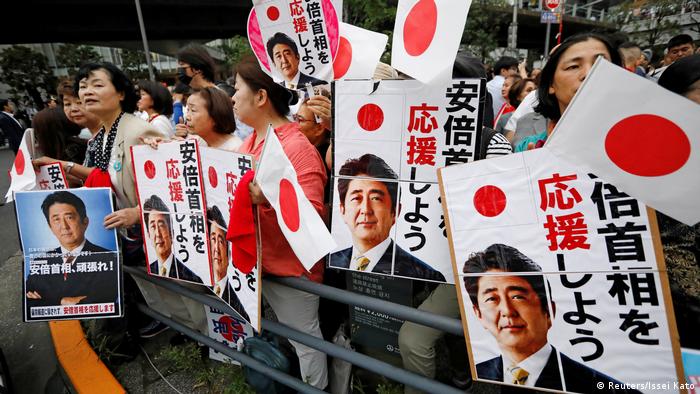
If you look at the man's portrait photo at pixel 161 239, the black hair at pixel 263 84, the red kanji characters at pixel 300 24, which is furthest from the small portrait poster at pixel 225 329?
the red kanji characters at pixel 300 24

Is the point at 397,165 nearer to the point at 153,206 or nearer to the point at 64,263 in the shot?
the point at 153,206

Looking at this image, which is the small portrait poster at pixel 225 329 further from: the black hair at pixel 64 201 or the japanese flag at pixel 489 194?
the japanese flag at pixel 489 194

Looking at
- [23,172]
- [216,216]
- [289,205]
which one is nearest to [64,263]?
[23,172]

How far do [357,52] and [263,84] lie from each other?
0.61 m

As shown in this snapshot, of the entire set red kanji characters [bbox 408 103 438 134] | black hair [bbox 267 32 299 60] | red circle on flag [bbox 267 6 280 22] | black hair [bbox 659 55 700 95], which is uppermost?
red circle on flag [bbox 267 6 280 22]

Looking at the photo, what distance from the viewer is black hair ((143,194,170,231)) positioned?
7.40ft

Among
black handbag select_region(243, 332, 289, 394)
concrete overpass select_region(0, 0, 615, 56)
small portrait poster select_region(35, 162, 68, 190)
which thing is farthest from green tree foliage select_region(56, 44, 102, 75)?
black handbag select_region(243, 332, 289, 394)

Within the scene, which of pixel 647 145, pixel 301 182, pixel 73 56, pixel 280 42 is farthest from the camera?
pixel 73 56

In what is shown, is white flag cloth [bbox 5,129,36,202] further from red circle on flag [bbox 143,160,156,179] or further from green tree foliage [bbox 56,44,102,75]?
green tree foliage [bbox 56,44,102,75]

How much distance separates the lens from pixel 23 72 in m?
22.9

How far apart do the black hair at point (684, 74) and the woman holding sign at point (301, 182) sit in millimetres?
1689

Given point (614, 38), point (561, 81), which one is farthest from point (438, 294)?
point (614, 38)

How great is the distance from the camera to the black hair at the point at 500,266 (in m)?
1.33

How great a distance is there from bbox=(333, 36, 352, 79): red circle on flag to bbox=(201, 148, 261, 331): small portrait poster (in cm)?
89
